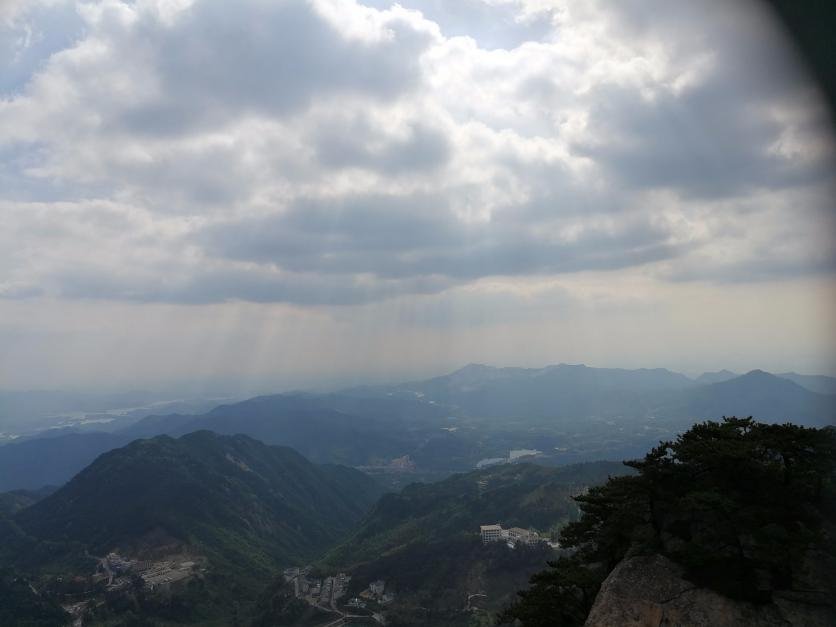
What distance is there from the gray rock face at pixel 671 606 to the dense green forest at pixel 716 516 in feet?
0.98

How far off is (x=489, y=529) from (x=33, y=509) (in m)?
101

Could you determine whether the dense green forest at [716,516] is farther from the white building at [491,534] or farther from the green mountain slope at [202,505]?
the green mountain slope at [202,505]

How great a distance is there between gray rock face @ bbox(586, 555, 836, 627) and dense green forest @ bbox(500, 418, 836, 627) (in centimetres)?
30

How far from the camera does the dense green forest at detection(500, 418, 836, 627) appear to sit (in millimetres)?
11000

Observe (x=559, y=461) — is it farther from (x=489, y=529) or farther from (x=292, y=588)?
(x=292, y=588)

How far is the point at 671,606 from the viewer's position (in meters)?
11.0

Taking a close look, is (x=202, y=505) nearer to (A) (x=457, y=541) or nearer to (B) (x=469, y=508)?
(B) (x=469, y=508)

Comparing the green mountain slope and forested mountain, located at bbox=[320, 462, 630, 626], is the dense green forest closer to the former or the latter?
forested mountain, located at bbox=[320, 462, 630, 626]

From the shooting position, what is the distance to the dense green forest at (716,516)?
433 inches

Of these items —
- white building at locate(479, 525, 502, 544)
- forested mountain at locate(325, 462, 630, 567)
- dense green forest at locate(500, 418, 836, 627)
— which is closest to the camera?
dense green forest at locate(500, 418, 836, 627)

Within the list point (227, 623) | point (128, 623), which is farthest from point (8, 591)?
Result: point (227, 623)

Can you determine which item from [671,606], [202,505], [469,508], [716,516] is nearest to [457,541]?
[469,508]

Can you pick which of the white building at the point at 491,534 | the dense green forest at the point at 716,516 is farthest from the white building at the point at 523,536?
the dense green forest at the point at 716,516

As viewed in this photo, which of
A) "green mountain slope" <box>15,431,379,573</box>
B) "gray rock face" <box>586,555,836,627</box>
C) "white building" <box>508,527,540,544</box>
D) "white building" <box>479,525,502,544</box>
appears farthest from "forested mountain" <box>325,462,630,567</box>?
"gray rock face" <box>586,555,836,627</box>
